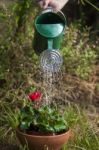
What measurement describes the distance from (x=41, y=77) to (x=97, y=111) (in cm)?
66

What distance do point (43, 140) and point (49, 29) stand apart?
1054mm

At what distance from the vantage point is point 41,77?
5805 millimetres

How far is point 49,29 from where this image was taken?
5199 millimetres

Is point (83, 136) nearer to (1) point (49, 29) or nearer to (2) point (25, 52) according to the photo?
(1) point (49, 29)

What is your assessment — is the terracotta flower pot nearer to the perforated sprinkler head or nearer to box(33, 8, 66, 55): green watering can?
the perforated sprinkler head

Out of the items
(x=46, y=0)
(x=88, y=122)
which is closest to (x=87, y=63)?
(x=88, y=122)

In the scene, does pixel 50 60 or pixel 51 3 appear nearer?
pixel 51 3

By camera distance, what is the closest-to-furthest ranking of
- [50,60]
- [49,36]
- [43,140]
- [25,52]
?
[43,140], [50,60], [49,36], [25,52]

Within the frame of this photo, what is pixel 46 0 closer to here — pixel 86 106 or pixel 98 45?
pixel 86 106

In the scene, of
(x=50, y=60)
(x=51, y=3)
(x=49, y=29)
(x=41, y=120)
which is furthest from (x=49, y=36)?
(x=41, y=120)

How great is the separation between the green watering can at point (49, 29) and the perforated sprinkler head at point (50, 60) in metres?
0.11

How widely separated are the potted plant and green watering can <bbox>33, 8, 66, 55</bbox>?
0.62 metres

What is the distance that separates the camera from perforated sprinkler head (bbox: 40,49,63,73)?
508cm

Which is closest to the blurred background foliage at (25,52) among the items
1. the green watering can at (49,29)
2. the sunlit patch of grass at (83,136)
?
the green watering can at (49,29)
